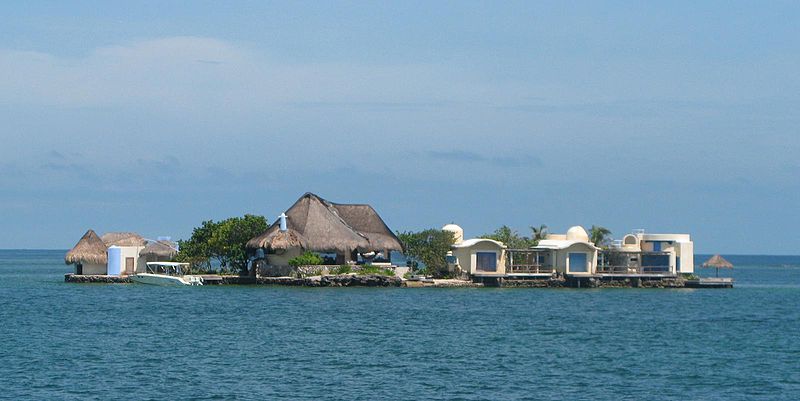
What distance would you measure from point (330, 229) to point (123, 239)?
15998 mm

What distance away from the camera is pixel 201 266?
7631 centimetres

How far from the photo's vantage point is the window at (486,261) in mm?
73250

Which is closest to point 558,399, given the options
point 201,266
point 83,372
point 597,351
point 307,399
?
point 307,399

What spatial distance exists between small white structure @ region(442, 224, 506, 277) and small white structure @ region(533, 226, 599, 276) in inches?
108

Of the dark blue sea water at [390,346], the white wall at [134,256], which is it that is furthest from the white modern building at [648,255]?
the white wall at [134,256]

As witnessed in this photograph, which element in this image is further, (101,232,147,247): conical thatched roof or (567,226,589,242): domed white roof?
(101,232,147,247): conical thatched roof

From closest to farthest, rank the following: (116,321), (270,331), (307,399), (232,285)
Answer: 1. (307,399)
2. (270,331)
3. (116,321)
4. (232,285)

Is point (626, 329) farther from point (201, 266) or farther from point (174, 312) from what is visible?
point (201, 266)

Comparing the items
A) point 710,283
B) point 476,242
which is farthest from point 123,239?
point 710,283

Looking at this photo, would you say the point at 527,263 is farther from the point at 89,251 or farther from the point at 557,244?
the point at 89,251

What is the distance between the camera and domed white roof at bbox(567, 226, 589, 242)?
75750 millimetres

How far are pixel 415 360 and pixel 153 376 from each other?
8707 millimetres

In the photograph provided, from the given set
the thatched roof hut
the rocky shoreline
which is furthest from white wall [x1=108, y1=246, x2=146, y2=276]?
the thatched roof hut

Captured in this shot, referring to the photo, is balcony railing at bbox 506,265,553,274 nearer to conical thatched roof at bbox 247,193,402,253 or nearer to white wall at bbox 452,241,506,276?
white wall at bbox 452,241,506,276
